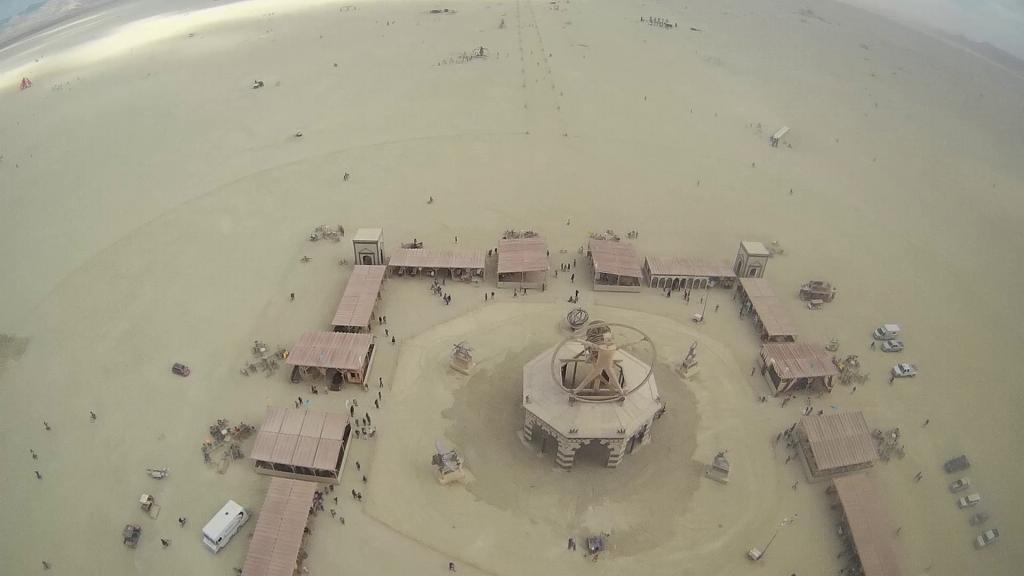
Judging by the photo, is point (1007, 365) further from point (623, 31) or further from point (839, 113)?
point (623, 31)

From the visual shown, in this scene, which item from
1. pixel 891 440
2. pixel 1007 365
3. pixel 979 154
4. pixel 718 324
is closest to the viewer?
pixel 891 440

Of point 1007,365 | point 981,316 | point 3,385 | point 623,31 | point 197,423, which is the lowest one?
point 3,385

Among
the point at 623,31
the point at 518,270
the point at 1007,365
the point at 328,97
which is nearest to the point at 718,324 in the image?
the point at 518,270

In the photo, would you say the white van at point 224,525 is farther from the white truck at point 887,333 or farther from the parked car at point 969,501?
the white truck at point 887,333

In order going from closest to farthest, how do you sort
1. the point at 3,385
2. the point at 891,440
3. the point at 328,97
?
the point at 891,440, the point at 3,385, the point at 328,97

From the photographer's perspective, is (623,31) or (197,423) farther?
(623,31)

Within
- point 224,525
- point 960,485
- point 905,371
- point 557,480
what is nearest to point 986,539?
point 960,485

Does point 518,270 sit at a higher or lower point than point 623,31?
lower

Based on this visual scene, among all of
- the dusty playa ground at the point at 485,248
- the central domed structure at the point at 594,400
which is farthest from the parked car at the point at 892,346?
the central domed structure at the point at 594,400
